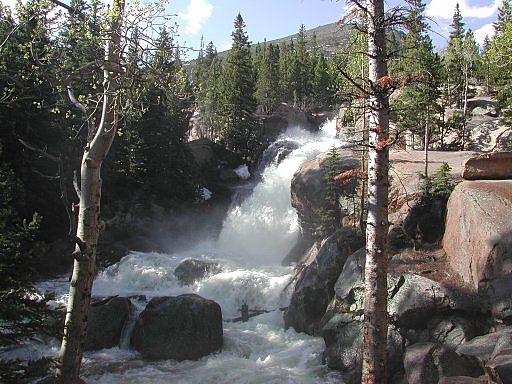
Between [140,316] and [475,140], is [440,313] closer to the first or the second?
[140,316]

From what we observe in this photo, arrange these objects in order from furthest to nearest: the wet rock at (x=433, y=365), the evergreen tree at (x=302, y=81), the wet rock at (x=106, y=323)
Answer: the evergreen tree at (x=302, y=81) → the wet rock at (x=106, y=323) → the wet rock at (x=433, y=365)

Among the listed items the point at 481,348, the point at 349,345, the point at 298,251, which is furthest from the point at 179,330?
the point at 298,251

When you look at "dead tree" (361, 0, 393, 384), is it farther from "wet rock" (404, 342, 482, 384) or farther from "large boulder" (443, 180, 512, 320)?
"large boulder" (443, 180, 512, 320)

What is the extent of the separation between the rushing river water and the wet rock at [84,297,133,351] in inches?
12.8

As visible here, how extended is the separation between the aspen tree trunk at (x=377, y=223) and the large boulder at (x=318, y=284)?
9.11 m

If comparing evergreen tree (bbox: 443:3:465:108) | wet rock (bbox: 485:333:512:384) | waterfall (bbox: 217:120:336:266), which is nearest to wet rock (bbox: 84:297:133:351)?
waterfall (bbox: 217:120:336:266)

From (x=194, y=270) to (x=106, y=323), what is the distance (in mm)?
6247

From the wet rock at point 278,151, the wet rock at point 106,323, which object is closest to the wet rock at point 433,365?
the wet rock at point 106,323

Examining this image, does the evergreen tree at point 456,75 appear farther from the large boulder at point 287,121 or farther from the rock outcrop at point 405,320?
the rock outcrop at point 405,320

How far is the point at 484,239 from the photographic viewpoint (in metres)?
11.1

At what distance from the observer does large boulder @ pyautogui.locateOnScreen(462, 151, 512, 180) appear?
1357 cm

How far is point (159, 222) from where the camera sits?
2975 centimetres

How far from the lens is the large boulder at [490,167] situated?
13570 millimetres

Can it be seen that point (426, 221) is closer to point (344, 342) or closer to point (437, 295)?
point (437, 295)
